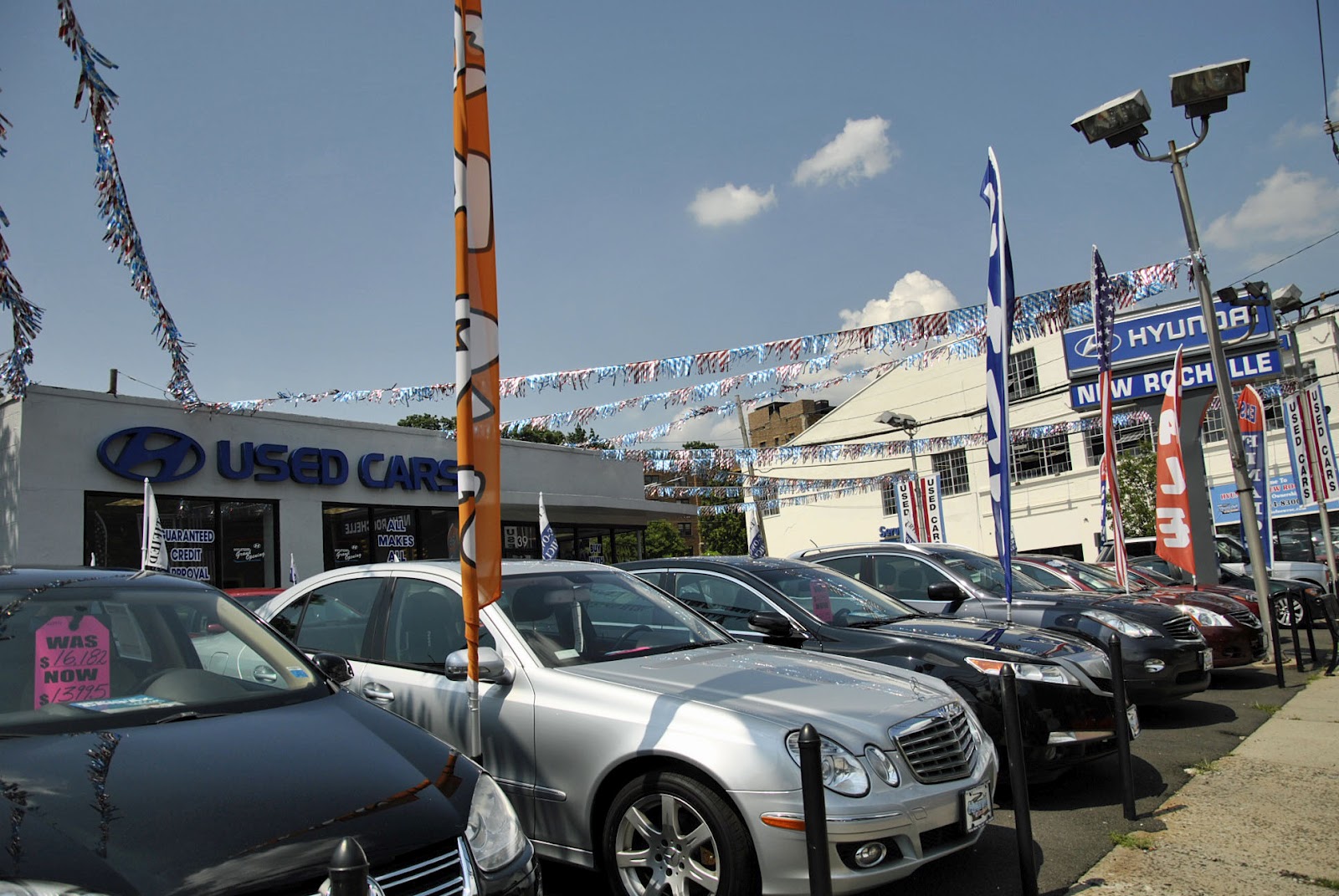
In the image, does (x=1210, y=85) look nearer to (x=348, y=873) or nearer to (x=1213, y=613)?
(x=1213, y=613)

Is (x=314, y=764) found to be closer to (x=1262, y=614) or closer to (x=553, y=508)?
(x=1262, y=614)

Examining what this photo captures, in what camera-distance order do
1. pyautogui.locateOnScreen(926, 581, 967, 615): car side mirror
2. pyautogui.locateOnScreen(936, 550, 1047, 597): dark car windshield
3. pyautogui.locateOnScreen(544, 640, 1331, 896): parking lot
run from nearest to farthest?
pyautogui.locateOnScreen(544, 640, 1331, 896): parking lot < pyautogui.locateOnScreen(926, 581, 967, 615): car side mirror < pyautogui.locateOnScreen(936, 550, 1047, 597): dark car windshield

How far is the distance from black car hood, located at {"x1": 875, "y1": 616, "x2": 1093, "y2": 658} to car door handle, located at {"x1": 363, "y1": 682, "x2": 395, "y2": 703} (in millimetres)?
3235

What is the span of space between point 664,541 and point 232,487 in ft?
181

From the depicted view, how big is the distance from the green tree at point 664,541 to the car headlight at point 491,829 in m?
63.9

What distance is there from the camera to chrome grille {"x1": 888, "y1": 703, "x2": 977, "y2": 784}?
366cm

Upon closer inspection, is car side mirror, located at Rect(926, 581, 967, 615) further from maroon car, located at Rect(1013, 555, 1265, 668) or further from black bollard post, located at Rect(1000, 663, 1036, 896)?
black bollard post, located at Rect(1000, 663, 1036, 896)

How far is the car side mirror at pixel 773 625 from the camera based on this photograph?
18.7 ft

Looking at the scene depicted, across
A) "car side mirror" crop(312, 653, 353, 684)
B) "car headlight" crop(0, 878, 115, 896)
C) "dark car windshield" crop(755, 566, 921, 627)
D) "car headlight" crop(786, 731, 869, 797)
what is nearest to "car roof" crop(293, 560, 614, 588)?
"car side mirror" crop(312, 653, 353, 684)

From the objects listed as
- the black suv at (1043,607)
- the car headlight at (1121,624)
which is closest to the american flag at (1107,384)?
the black suv at (1043,607)

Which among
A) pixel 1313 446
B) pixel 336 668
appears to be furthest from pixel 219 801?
pixel 1313 446

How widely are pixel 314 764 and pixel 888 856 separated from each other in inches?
83.7

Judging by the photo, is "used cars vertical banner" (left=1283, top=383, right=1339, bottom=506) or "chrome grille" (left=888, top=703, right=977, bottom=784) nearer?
"chrome grille" (left=888, top=703, right=977, bottom=784)

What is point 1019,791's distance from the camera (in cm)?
392
